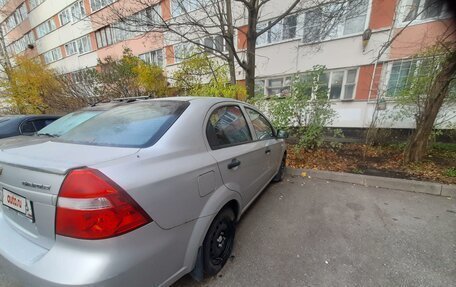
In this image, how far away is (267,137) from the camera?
3.19m

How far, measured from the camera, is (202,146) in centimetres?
179

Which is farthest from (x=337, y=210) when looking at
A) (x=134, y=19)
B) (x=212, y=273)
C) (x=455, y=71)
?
(x=134, y=19)

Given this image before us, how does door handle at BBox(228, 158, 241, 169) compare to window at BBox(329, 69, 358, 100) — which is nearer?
door handle at BBox(228, 158, 241, 169)

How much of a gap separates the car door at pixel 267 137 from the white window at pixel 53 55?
28.9 meters

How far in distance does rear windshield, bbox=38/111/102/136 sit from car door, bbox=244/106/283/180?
110 inches

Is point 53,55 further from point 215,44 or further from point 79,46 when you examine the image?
point 215,44

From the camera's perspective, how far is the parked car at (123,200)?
1.14 m

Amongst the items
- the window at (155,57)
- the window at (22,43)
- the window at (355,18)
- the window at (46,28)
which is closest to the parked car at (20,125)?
the window at (355,18)

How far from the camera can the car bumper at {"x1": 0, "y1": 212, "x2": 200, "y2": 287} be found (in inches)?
43.8

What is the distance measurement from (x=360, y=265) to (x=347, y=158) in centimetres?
377

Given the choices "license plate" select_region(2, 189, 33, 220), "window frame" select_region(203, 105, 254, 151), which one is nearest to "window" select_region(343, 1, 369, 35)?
"window frame" select_region(203, 105, 254, 151)

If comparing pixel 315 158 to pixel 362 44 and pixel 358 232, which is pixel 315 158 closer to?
pixel 358 232

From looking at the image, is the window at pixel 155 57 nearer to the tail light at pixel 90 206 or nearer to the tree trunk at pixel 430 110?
the tree trunk at pixel 430 110

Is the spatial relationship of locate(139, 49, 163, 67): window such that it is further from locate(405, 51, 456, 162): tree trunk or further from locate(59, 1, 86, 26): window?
locate(405, 51, 456, 162): tree trunk
